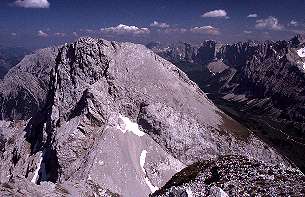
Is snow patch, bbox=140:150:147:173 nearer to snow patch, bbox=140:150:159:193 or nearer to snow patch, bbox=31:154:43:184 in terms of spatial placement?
snow patch, bbox=140:150:159:193

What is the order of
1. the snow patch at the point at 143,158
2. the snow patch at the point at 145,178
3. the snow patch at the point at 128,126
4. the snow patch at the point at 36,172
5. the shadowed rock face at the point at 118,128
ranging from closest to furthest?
the snow patch at the point at 145,178
the shadowed rock face at the point at 118,128
the snow patch at the point at 143,158
the snow patch at the point at 36,172
the snow patch at the point at 128,126

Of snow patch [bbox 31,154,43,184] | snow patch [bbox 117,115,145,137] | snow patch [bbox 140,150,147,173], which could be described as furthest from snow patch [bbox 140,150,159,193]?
snow patch [bbox 31,154,43,184]

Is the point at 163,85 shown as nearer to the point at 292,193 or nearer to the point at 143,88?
the point at 143,88

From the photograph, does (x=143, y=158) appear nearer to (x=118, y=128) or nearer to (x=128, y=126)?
(x=118, y=128)

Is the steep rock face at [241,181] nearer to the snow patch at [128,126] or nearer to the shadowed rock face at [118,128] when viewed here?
the shadowed rock face at [118,128]

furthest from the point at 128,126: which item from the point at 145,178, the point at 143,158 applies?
the point at 145,178

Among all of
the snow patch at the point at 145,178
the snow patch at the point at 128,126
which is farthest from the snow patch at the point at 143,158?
the snow patch at the point at 128,126
